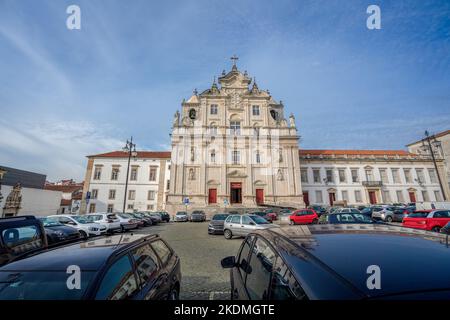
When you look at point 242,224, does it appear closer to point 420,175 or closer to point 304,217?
point 304,217

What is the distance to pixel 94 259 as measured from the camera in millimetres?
2150

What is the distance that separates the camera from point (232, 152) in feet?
106

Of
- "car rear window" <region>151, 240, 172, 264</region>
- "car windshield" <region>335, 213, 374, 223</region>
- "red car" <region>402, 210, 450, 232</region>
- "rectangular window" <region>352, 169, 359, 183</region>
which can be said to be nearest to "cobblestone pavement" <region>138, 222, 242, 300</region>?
"car rear window" <region>151, 240, 172, 264</region>

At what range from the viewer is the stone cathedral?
30250 millimetres

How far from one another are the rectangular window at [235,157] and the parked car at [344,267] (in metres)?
29.3

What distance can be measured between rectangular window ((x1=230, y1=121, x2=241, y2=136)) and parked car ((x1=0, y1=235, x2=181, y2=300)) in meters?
30.6

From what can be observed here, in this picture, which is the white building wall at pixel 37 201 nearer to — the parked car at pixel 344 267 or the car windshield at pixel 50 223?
the car windshield at pixel 50 223

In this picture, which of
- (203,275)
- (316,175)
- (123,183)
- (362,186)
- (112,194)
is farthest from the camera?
(316,175)

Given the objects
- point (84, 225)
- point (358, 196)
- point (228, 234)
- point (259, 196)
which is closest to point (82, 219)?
point (84, 225)

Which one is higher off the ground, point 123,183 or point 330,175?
point 330,175

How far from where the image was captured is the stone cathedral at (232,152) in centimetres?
3025

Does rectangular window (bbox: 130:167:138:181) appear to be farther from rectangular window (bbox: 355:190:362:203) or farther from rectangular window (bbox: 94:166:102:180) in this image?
rectangular window (bbox: 355:190:362:203)

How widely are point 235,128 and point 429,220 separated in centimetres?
2622
